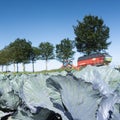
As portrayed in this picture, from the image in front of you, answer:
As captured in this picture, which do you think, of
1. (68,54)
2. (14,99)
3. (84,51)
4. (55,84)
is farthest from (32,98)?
(68,54)

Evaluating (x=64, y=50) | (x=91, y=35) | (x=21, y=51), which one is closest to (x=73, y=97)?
(x=91, y=35)

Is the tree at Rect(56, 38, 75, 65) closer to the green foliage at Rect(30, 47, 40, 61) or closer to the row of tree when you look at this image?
the row of tree

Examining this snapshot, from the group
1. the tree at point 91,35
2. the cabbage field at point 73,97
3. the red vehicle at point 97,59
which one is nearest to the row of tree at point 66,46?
the tree at point 91,35

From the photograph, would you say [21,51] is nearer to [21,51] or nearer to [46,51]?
[21,51]

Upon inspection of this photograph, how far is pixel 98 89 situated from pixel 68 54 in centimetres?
6190

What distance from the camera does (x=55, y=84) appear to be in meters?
1.46

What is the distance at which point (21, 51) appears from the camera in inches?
2581

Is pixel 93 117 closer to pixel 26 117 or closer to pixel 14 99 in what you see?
pixel 26 117

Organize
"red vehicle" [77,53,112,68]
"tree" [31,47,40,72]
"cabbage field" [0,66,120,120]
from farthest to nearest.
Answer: "tree" [31,47,40,72], "red vehicle" [77,53,112,68], "cabbage field" [0,66,120,120]

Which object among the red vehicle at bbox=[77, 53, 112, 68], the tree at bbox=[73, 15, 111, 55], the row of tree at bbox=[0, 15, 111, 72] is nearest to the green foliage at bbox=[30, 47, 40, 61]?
the row of tree at bbox=[0, 15, 111, 72]

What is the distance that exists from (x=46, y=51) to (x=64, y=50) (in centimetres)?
592

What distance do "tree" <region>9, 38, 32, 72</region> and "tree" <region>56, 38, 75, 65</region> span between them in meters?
6.30

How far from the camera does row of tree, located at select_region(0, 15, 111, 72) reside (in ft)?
175

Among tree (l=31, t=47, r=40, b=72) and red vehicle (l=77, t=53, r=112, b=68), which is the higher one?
tree (l=31, t=47, r=40, b=72)
